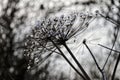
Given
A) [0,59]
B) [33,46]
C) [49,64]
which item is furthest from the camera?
[0,59]

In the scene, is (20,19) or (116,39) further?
(20,19)

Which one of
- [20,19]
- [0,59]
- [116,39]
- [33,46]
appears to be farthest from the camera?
[20,19]

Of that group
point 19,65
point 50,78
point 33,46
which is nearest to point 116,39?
point 33,46

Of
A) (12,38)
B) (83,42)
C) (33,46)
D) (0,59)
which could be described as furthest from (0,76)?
(83,42)

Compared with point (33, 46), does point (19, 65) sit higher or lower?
lower

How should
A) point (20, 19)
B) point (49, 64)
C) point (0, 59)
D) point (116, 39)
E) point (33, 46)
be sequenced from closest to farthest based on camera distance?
point (33, 46) → point (116, 39) → point (49, 64) → point (0, 59) → point (20, 19)

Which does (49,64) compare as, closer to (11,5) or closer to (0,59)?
(0,59)

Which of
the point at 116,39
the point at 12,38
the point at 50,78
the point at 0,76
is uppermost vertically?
the point at 116,39

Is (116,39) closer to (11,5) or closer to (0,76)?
(0,76)

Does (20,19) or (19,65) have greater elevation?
(20,19)
